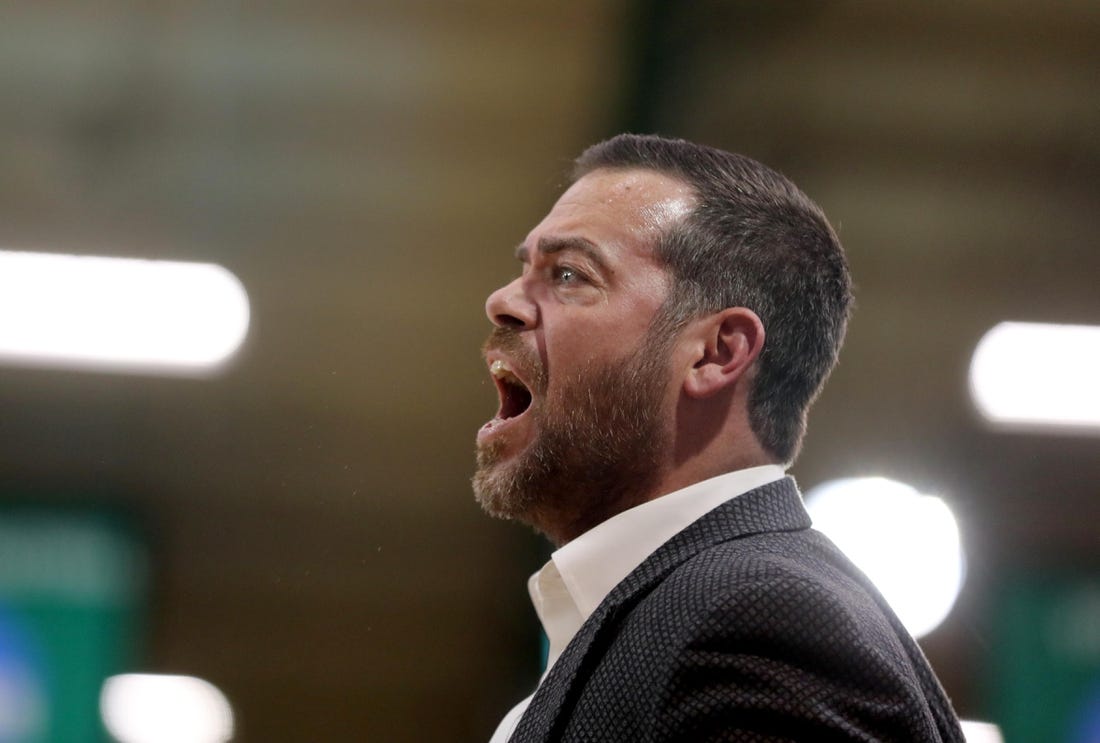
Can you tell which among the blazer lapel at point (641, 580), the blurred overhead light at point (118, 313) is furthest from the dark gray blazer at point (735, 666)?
the blurred overhead light at point (118, 313)

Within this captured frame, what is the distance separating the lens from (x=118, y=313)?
6.70 feet

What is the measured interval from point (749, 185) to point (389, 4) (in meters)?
0.97

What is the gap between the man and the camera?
34.6 inches

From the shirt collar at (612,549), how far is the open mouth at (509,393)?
22 cm

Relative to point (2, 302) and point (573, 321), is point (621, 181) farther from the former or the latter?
point (2, 302)

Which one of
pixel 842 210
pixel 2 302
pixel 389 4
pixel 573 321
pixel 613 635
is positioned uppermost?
pixel 389 4

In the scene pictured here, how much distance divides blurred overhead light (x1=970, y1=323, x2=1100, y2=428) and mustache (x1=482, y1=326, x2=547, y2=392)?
1.08 metres

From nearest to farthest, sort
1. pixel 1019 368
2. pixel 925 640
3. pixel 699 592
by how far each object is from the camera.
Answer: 1. pixel 699 592
2. pixel 925 640
3. pixel 1019 368

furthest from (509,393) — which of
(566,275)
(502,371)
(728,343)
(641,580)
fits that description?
(641,580)

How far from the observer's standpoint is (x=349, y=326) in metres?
2.01

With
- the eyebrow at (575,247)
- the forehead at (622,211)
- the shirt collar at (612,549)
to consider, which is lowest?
the shirt collar at (612,549)

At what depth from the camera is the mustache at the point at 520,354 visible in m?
1.17

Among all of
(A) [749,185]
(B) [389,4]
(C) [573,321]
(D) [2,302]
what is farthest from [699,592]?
(D) [2,302]

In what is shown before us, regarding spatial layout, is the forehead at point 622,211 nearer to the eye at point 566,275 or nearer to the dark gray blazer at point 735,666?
the eye at point 566,275
